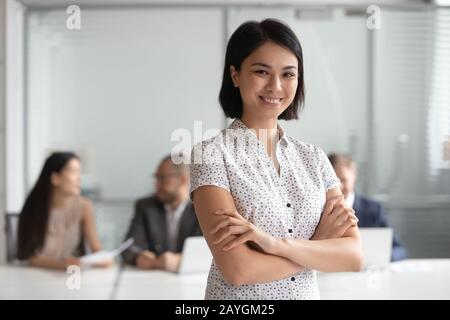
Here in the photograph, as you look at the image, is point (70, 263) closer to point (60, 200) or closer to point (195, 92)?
point (60, 200)

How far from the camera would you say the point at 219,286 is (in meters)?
1.12

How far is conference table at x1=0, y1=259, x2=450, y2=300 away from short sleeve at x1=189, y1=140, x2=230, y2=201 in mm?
900

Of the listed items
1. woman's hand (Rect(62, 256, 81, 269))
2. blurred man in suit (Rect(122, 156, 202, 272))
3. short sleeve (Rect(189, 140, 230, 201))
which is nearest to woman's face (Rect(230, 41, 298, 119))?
short sleeve (Rect(189, 140, 230, 201))

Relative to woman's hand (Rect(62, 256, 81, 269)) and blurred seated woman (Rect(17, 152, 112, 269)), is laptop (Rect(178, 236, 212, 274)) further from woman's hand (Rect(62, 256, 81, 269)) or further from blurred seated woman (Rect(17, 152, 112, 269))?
blurred seated woman (Rect(17, 152, 112, 269))

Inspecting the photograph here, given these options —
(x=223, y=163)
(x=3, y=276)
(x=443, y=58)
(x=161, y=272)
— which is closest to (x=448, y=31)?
(x=443, y=58)

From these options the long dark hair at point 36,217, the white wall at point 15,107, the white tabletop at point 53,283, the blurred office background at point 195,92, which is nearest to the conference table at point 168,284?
the white tabletop at point 53,283

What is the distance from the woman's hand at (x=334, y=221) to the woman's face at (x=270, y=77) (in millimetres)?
190

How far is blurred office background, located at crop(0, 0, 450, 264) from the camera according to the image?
11.8ft

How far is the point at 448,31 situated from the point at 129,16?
180cm

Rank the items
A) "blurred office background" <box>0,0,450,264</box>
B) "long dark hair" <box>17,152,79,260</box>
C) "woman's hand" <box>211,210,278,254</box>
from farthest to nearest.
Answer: "blurred office background" <box>0,0,450,264</box> < "long dark hair" <box>17,152,79,260</box> < "woman's hand" <box>211,210,278,254</box>

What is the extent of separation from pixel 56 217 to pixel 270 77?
68.7 inches

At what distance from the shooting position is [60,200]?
2.66 m

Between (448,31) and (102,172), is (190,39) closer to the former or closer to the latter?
(102,172)

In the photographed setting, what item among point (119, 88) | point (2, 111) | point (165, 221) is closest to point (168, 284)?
point (165, 221)
